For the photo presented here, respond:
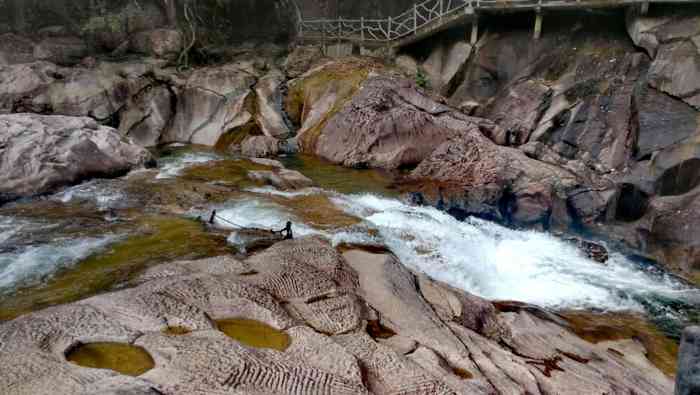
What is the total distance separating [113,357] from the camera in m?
4.12

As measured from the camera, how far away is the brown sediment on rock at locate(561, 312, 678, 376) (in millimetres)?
7406

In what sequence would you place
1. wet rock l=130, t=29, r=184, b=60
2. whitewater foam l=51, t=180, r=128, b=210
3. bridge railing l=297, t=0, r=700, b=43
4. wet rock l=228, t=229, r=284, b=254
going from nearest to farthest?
wet rock l=228, t=229, r=284, b=254 → whitewater foam l=51, t=180, r=128, b=210 → bridge railing l=297, t=0, r=700, b=43 → wet rock l=130, t=29, r=184, b=60

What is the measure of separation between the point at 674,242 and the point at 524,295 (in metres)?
4.71

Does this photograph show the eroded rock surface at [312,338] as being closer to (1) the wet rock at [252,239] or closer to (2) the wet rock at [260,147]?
(1) the wet rock at [252,239]

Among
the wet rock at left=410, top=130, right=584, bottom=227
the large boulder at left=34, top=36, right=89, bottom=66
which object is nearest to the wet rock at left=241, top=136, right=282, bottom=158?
the wet rock at left=410, top=130, right=584, bottom=227

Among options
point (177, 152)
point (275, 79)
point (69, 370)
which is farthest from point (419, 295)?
point (275, 79)

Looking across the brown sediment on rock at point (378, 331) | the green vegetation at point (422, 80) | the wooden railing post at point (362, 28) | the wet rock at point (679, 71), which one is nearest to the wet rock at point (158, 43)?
the wooden railing post at point (362, 28)

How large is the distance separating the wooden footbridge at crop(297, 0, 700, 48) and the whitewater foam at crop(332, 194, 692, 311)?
9.39 metres

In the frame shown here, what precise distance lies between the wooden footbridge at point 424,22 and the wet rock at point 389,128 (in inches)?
194

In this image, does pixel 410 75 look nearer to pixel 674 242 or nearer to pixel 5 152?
pixel 674 242

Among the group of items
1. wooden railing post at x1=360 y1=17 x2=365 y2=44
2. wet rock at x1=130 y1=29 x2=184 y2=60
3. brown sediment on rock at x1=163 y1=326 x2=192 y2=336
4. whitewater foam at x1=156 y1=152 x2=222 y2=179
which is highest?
wooden railing post at x1=360 y1=17 x2=365 y2=44

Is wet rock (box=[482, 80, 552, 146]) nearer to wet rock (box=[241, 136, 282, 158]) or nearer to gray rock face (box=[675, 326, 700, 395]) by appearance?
wet rock (box=[241, 136, 282, 158])

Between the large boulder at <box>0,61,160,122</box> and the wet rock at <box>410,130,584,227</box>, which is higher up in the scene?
the large boulder at <box>0,61,160,122</box>

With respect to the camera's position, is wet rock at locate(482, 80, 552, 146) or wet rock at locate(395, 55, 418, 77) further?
wet rock at locate(395, 55, 418, 77)
